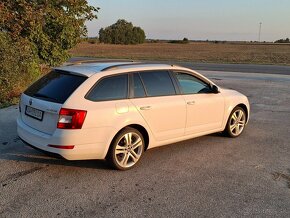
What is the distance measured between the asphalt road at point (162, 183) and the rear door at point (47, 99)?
68cm

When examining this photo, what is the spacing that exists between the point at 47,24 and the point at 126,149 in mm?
9882

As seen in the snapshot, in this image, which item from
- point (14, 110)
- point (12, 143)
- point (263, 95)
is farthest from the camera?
point (263, 95)

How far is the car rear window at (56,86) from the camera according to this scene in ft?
16.5

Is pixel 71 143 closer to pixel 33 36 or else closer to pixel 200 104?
pixel 200 104

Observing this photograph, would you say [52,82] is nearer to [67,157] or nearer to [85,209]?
[67,157]

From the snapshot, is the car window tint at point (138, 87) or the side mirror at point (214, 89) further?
the side mirror at point (214, 89)

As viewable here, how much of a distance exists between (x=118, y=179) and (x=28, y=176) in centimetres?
119

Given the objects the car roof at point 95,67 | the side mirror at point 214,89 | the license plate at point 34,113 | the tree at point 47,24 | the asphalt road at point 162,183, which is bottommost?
the asphalt road at point 162,183

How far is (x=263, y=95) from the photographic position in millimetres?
12781

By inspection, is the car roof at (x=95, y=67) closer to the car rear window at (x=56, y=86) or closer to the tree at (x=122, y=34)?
the car rear window at (x=56, y=86)

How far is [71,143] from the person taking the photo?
4812mm

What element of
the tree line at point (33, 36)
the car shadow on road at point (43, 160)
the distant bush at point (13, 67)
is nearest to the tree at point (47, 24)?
the tree line at point (33, 36)

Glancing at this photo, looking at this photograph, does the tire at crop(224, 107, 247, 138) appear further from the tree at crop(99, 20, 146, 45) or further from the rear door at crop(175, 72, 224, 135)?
the tree at crop(99, 20, 146, 45)

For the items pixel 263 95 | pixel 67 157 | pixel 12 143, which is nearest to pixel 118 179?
pixel 67 157
